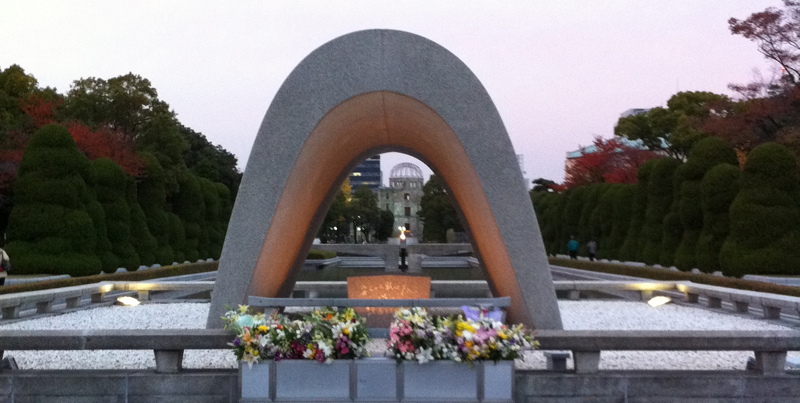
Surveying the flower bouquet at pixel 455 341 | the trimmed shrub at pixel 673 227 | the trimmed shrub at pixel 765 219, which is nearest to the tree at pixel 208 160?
the trimmed shrub at pixel 673 227

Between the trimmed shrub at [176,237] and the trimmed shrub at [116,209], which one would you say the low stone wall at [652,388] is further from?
the trimmed shrub at [176,237]

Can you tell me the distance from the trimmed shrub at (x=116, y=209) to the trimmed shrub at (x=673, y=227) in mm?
16147

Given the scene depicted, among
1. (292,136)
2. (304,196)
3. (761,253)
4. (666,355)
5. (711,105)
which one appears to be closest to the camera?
(292,136)

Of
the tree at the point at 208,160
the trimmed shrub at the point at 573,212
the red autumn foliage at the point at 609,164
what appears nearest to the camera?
the trimmed shrub at the point at 573,212

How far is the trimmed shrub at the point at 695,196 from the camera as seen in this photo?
63.8ft

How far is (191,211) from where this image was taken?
99.4 ft

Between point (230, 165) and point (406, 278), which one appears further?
point (230, 165)

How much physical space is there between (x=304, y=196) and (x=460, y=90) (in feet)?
7.44

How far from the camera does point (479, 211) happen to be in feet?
25.5

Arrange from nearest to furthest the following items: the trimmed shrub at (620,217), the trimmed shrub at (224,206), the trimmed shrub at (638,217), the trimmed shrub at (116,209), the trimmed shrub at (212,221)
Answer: the trimmed shrub at (116,209)
the trimmed shrub at (638,217)
the trimmed shrub at (620,217)
the trimmed shrub at (212,221)
the trimmed shrub at (224,206)

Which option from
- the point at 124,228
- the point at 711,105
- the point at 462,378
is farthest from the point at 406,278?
the point at 711,105

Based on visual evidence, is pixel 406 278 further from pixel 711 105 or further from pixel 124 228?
pixel 711 105

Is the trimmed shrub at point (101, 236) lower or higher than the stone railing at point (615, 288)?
higher

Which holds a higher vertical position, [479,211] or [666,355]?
[479,211]
